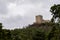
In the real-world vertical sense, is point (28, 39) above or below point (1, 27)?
below

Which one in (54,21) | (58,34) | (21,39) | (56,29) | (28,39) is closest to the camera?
(54,21)

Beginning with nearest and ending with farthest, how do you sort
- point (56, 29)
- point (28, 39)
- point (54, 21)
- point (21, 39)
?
point (54, 21) < point (56, 29) < point (21, 39) < point (28, 39)

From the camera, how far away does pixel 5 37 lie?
13008 millimetres

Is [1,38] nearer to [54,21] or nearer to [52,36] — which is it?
[52,36]

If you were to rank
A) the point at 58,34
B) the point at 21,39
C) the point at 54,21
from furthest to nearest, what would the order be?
the point at 21,39 → the point at 58,34 → the point at 54,21

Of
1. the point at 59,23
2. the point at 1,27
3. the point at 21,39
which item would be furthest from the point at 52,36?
the point at 21,39

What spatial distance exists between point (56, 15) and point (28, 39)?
37.6 ft

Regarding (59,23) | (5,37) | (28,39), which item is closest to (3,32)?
(5,37)

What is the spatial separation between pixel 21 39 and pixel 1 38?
5245mm

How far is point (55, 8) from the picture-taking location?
27.1ft

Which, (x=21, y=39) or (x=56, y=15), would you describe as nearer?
(x=56, y=15)

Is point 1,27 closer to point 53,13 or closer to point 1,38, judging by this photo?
point 1,38

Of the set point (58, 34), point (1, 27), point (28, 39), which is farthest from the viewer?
point (28, 39)

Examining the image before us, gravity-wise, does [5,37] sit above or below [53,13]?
below
